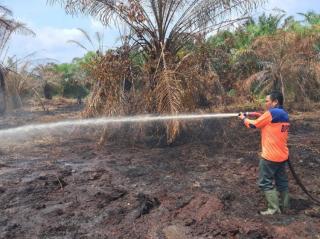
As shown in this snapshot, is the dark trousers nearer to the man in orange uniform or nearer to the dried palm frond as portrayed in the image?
the man in orange uniform

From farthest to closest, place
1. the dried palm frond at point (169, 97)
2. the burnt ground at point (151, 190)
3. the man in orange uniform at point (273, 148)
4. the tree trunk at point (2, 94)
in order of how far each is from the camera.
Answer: the tree trunk at point (2, 94) → the dried palm frond at point (169, 97) → the man in orange uniform at point (273, 148) → the burnt ground at point (151, 190)

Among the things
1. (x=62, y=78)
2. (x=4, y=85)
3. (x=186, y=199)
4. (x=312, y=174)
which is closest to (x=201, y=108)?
(x=312, y=174)

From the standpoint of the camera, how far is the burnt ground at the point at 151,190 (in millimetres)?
6156

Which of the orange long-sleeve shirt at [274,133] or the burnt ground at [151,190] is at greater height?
the orange long-sleeve shirt at [274,133]

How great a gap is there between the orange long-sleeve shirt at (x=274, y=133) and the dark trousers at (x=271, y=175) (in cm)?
10

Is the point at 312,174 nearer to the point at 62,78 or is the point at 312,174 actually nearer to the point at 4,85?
the point at 4,85

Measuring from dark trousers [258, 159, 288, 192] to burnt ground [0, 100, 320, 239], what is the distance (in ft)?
1.27

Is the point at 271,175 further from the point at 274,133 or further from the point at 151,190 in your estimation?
the point at 151,190

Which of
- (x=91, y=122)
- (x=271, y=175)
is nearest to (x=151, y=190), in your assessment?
(x=271, y=175)

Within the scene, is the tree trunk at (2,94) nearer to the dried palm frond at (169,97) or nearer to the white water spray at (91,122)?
the white water spray at (91,122)

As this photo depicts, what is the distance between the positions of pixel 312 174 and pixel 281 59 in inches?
456

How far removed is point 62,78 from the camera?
3719 centimetres

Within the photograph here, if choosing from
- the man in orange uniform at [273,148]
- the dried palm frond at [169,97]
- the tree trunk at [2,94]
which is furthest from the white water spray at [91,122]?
the tree trunk at [2,94]

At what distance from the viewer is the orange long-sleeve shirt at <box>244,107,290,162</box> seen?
659 centimetres
